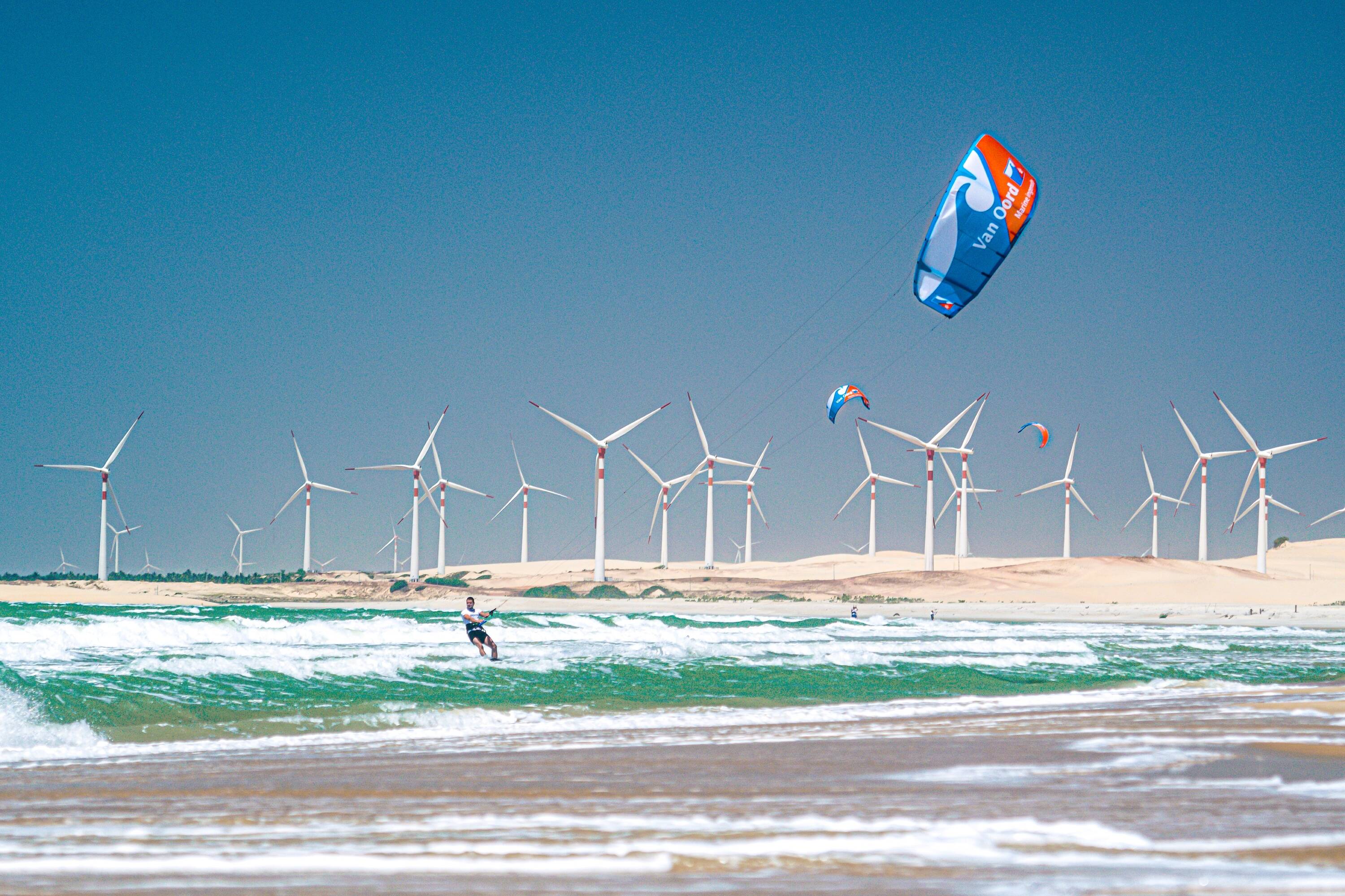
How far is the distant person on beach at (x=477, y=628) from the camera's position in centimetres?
2611

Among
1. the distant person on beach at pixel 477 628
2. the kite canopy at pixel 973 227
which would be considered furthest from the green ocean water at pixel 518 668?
the kite canopy at pixel 973 227

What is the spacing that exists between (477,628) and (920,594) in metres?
49.2

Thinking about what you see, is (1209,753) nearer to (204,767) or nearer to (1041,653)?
(204,767)

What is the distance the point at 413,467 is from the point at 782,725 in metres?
77.9

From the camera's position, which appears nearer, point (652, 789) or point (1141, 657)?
point (652, 789)

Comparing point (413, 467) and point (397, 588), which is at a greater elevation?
point (413, 467)

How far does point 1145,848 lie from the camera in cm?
784

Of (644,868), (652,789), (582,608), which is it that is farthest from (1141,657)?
(582,608)

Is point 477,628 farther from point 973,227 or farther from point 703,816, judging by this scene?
point 703,816

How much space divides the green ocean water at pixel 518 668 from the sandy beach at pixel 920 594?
47.2ft

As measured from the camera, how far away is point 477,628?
26.3 metres

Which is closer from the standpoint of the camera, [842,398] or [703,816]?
[703,816]

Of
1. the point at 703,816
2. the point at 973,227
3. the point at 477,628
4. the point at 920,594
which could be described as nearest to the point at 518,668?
the point at 477,628

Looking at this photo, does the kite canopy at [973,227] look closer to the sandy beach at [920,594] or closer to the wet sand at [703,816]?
the wet sand at [703,816]
